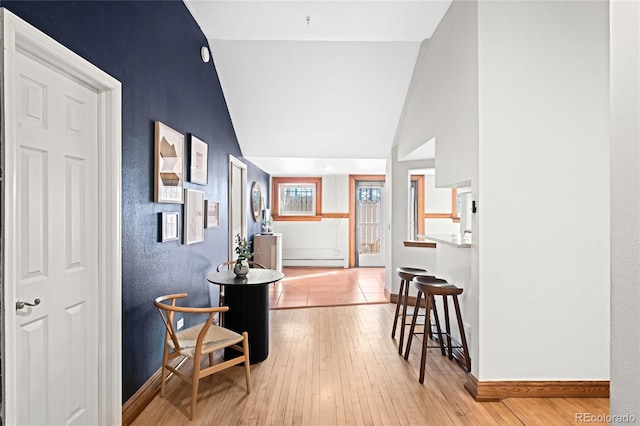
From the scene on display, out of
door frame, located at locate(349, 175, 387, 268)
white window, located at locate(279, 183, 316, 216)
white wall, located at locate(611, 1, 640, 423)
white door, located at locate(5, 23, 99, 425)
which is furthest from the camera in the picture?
white window, located at locate(279, 183, 316, 216)

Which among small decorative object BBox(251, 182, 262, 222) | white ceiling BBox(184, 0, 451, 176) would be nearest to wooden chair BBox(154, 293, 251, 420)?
white ceiling BBox(184, 0, 451, 176)

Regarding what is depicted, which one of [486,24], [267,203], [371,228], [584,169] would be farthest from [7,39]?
[371,228]

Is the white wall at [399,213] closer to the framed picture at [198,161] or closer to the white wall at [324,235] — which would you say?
the framed picture at [198,161]

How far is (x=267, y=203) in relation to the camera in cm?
830

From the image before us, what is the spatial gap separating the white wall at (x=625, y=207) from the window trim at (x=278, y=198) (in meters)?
7.78

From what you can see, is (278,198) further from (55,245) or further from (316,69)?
(55,245)

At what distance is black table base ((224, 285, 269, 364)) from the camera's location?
3.18 m

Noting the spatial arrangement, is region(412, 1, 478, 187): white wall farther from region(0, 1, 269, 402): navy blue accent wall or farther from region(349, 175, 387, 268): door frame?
region(349, 175, 387, 268): door frame

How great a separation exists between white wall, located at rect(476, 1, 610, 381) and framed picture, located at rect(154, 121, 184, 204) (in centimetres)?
230

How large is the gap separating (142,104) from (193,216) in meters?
1.16

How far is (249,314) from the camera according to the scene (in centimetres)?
319

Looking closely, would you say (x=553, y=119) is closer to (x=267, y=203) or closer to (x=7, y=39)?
(x=7, y=39)

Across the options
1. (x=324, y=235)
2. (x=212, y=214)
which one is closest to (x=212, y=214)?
(x=212, y=214)

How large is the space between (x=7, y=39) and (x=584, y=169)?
10.7 feet
